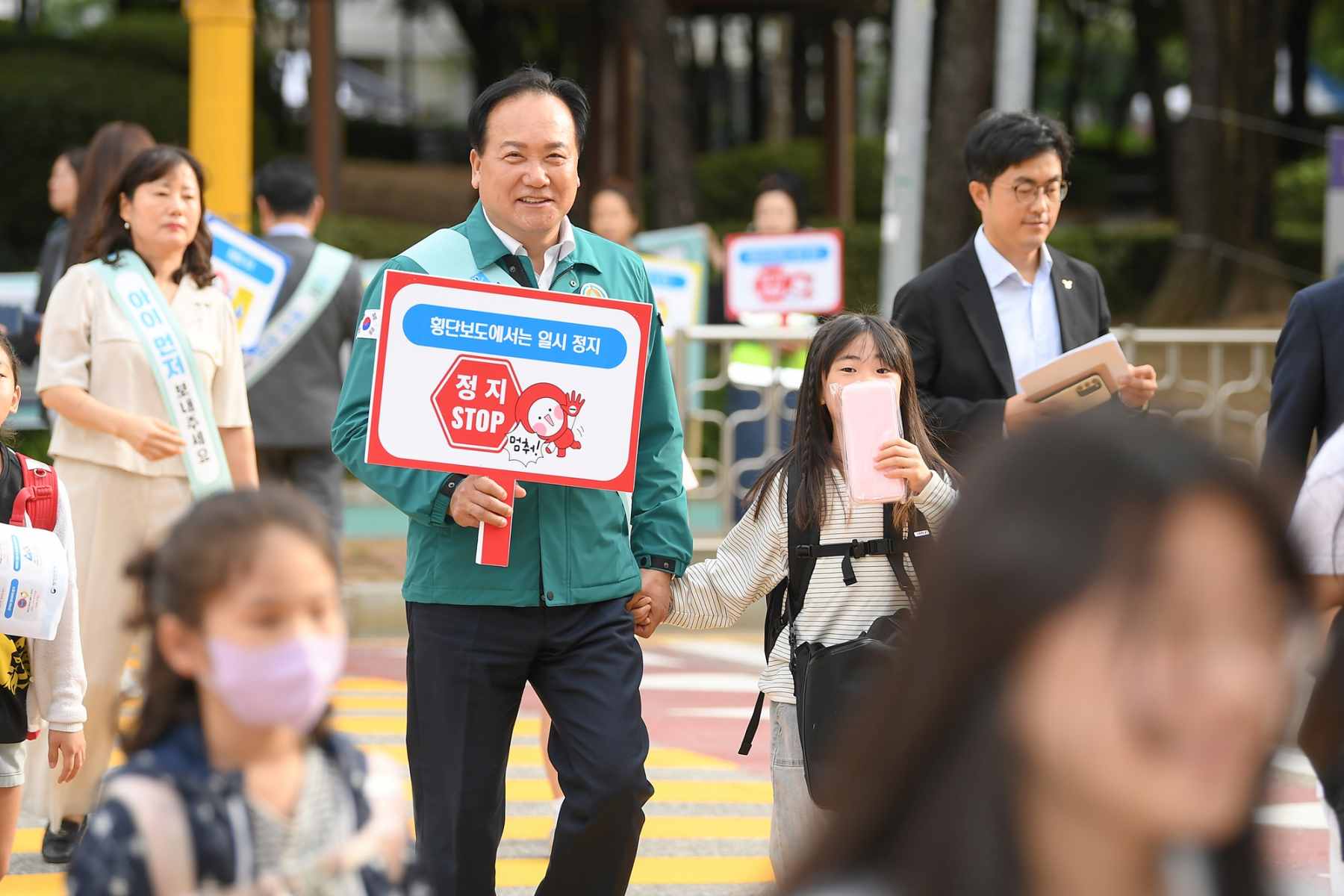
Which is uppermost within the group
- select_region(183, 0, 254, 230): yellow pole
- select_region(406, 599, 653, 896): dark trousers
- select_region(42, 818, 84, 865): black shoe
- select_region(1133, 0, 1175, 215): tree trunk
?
select_region(1133, 0, 1175, 215): tree trunk

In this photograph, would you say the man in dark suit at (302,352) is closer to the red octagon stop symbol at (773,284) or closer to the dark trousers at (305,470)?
the dark trousers at (305,470)

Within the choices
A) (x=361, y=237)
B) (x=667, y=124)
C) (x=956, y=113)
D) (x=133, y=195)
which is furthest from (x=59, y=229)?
(x=667, y=124)

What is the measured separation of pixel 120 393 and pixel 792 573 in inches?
87.7

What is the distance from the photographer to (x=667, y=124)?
2016cm

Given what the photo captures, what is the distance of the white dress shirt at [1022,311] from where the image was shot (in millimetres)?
5488

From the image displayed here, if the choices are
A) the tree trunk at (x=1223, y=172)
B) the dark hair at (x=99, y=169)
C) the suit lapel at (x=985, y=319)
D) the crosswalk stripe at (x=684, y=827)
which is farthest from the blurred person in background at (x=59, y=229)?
the tree trunk at (x=1223, y=172)

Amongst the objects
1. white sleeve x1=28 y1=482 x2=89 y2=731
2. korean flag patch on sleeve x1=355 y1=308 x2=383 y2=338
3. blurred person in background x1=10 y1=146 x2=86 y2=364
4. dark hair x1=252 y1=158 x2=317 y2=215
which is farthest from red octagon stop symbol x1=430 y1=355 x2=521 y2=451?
dark hair x1=252 y1=158 x2=317 y2=215

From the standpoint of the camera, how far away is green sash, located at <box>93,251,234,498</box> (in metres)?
5.81

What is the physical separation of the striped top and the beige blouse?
1.92 meters

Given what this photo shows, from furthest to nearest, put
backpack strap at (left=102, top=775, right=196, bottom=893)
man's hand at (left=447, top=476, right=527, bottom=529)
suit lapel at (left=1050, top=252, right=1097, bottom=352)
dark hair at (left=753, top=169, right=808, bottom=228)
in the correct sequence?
dark hair at (left=753, top=169, right=808, bottom=228) → suit lapel at (left=1050, top=252, right=1097, bottom=352) → man's hand at (left=447, top=476, right=527, bottom=529) → backpack strap at (left=102, top=775, right=196, bottom=893)

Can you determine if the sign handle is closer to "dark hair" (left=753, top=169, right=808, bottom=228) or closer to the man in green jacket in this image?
the man in green jacket

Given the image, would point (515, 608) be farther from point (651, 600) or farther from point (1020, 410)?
point (1020, 410)

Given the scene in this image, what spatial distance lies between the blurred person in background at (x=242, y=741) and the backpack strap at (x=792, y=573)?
87.6 inches

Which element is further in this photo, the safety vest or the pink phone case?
the safety vest
